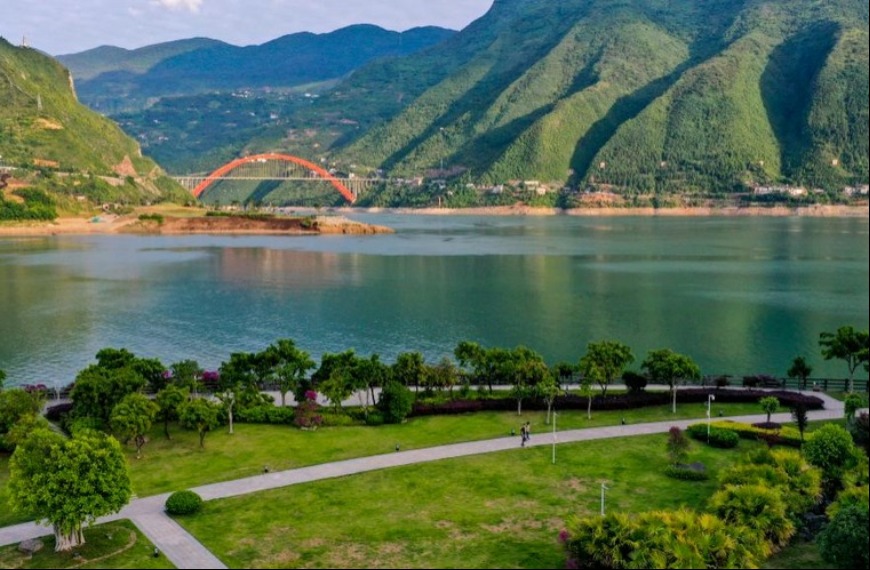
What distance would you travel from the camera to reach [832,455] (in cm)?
3091

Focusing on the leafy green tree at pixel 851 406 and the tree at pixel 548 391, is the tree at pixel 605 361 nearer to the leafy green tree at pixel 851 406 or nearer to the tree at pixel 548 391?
the tree at pixel 548 391

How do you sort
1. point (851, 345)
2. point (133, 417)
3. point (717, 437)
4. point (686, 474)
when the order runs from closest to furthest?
point (686, 474), point (133, 417), point (717, 437), point (851, 345)

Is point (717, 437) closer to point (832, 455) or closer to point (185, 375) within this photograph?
point (832, 455)

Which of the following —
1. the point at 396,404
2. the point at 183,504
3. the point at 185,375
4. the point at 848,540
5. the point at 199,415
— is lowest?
the point at 183,504

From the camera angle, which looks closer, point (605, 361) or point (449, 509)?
point (449, 509)

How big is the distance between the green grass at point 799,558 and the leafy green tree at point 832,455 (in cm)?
493

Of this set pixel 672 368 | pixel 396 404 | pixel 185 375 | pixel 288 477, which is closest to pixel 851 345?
pixel 672 368

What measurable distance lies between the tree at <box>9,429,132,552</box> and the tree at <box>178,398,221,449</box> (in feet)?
31.4

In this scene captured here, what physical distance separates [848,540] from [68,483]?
963 inches

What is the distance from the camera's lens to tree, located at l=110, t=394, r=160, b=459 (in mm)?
36031

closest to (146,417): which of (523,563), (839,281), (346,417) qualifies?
(346,417)

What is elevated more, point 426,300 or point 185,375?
point 185,375

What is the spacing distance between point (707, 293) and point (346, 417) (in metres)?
66.1

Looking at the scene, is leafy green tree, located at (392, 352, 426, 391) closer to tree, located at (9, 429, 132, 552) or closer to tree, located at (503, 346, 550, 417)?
tree, located at (503, 346, 550, 417)
